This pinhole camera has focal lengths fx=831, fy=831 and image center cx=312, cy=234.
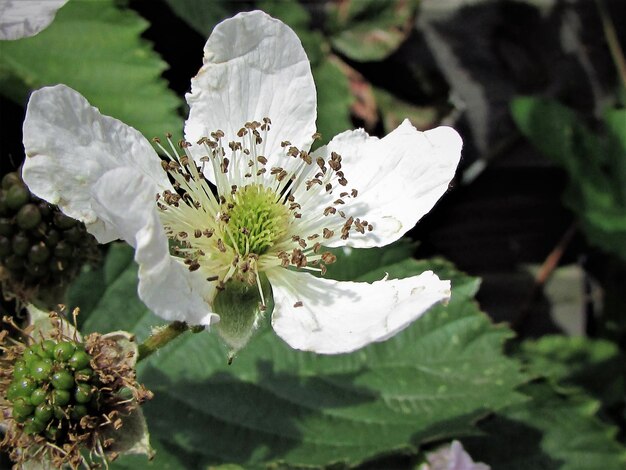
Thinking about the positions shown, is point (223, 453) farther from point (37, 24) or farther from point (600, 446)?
point (600, 446)

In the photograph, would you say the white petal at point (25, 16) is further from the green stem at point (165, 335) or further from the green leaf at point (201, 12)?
the green leaf at point (201, 12)

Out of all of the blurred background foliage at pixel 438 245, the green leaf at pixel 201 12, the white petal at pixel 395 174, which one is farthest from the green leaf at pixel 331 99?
the white petal at pixel 395 174

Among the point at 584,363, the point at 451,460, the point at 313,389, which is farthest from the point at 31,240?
the point at 584,363

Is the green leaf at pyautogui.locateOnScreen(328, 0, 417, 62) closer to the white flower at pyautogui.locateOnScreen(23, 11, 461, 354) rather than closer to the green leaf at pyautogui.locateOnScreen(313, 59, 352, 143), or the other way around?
the green leaf at pyautogui.locateOnScreen(313, 59, 352, 143)

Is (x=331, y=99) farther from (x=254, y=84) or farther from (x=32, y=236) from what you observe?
(x=32, y=236)

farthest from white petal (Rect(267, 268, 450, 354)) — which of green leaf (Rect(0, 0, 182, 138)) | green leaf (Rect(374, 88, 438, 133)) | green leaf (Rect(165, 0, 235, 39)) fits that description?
green leaf (Rect(374, 88, 438, 133))
